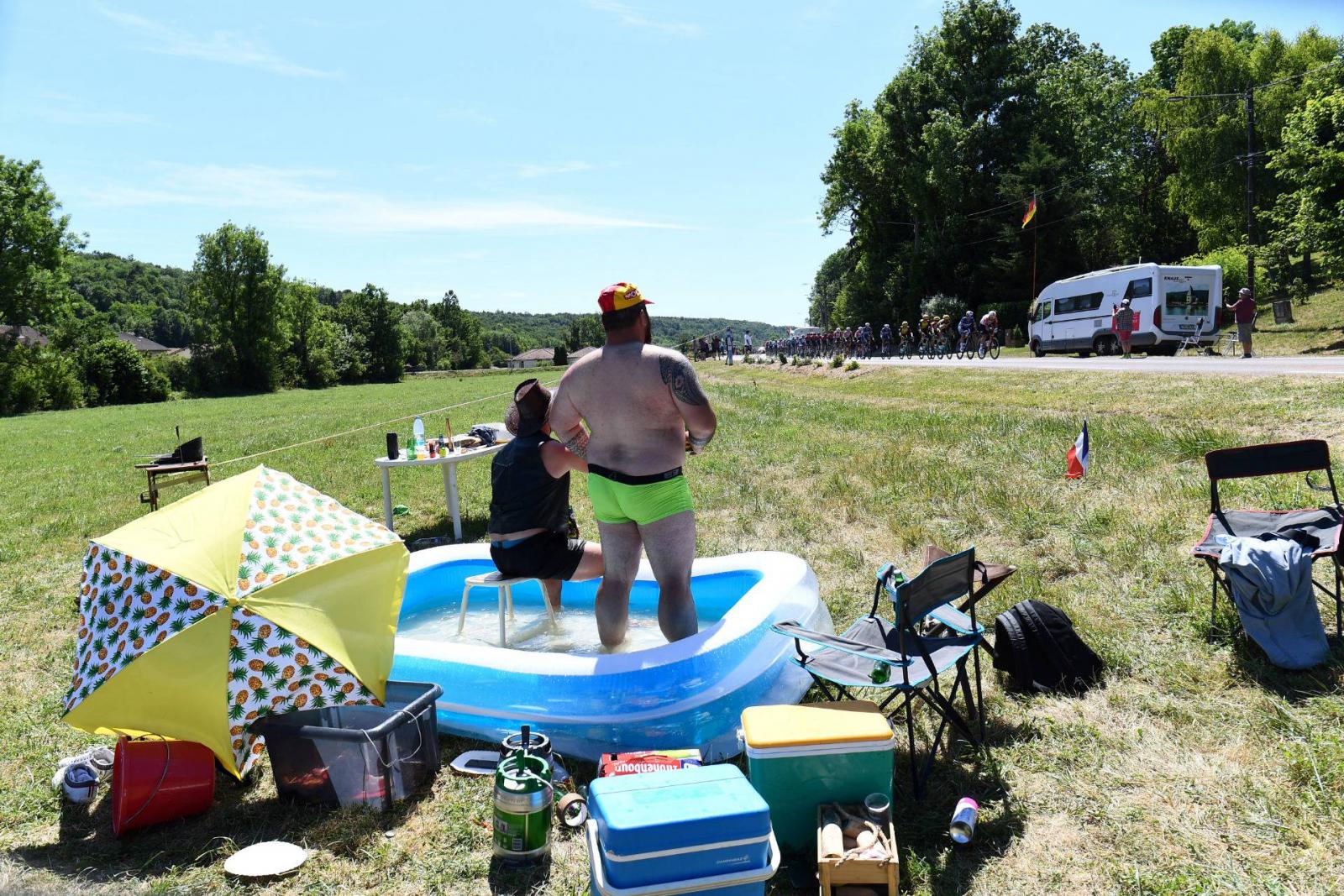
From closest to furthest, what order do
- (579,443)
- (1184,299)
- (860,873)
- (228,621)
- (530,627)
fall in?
(860,873) → (228,621) → (579,443) → (530,627) → (1184,299)

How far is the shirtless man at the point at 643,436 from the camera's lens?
4078mm

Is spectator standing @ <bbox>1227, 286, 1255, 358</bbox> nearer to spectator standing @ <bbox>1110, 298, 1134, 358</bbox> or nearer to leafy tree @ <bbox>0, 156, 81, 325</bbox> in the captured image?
spectator standing @ <bbox>1110, 298, 1134, 358</bbox>

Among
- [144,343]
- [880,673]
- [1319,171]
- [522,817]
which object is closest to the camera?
[522,817]

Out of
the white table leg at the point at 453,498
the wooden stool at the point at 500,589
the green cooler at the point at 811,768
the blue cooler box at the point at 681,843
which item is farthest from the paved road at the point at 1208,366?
the blue cooler box at the point at 681,843

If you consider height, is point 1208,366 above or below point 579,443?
below

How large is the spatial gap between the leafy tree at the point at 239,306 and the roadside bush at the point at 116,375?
991 centimetres

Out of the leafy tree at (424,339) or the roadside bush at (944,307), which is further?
the leafy tree at (424,339)

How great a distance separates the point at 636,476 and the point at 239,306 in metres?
65.2

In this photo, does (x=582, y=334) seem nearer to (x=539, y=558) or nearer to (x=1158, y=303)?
(x=1158, y=303)

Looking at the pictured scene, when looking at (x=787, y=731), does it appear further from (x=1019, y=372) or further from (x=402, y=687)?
(x=1019, y=372)

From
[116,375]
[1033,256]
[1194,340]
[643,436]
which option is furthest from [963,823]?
[116,375]

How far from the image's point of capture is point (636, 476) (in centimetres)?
412

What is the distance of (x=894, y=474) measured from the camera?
923 cm

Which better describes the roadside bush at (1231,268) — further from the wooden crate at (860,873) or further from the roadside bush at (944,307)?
the wooden crate at (860,873)
